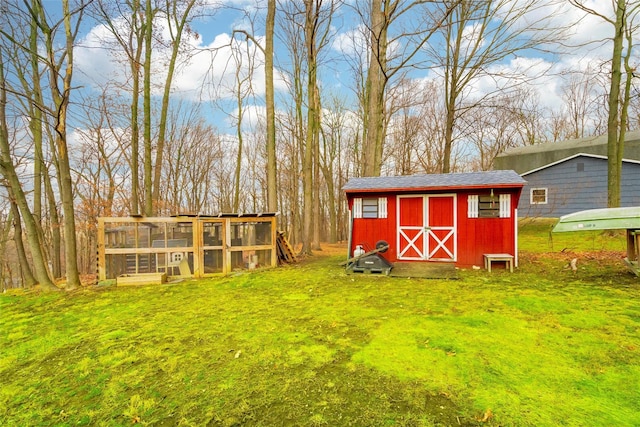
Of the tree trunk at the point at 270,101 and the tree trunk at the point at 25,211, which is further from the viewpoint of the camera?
the tree trunk at the point at 270,101

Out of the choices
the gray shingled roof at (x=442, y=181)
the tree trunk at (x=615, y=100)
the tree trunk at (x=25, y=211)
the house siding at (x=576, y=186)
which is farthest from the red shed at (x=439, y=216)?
the house siding at (x=576, y=186)

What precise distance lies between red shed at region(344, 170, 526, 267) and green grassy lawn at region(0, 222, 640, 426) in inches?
82.6

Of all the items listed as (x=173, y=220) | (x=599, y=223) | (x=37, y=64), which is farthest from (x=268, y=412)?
(x=37, y=64)

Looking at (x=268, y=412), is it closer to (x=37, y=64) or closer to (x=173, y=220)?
(x=173, y=220)

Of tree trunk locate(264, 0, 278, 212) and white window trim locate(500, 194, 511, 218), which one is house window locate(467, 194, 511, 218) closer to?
white window trim locate(500, 194, 511, 218)

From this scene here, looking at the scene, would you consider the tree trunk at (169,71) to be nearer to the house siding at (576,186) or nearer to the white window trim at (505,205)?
the white window trim at (505,205)

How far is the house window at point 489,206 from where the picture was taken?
7836 mm

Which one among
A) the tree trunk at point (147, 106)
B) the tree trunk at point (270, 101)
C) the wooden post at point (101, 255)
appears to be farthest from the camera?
the tree trunk at point (147, 106)

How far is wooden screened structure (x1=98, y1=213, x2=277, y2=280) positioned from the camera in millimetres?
7421

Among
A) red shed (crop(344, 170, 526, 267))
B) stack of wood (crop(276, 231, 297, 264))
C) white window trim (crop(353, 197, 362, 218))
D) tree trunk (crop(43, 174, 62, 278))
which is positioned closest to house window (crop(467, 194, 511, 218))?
red shed (crop(344, 170, 526, 267))

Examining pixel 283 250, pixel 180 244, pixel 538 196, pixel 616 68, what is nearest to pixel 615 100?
pixel 616 68

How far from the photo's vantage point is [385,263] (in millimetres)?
7867

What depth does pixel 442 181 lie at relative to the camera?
841 centimetres

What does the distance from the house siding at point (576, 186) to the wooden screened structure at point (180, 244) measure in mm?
14925
